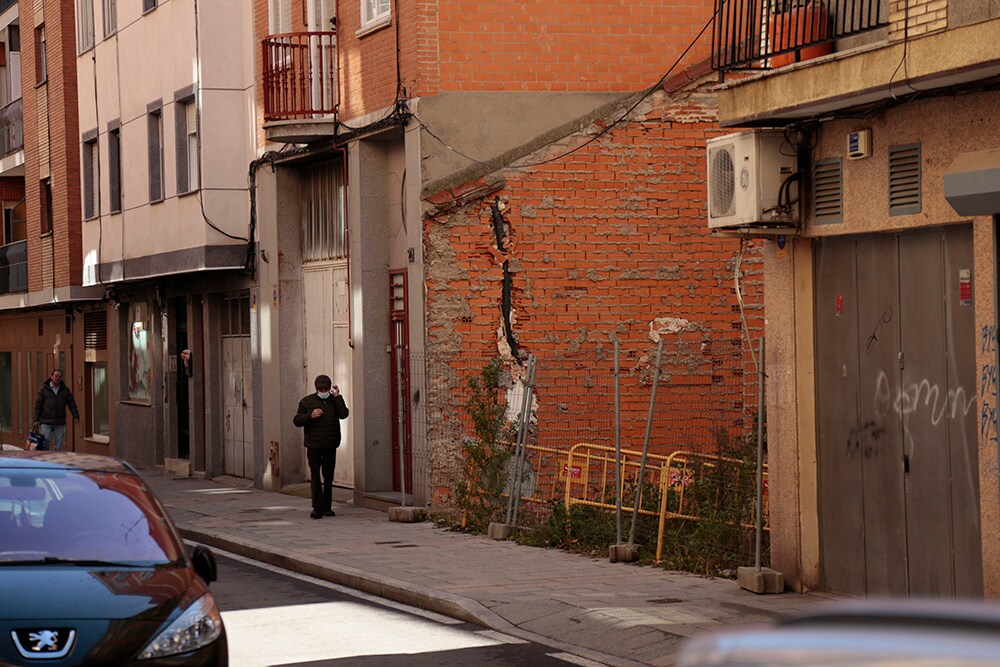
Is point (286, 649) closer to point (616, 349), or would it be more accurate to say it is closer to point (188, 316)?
point (616, 349)

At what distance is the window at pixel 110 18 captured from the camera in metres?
31.5

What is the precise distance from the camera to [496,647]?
10711mm

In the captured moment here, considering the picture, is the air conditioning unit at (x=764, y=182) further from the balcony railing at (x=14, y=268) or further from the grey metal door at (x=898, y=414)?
the balcony railing at (x=14, y=268)

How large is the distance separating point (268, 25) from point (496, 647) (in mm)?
15422

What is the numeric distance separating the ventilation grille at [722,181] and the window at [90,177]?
72.4 feet

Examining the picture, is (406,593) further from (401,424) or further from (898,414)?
(401,424)

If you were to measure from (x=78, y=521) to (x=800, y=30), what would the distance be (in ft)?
22.0

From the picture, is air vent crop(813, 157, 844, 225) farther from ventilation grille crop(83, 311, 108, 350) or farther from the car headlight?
ventilation grille crop(83, 311, 108, 350)

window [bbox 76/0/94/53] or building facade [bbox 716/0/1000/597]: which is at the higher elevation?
window [bbox 76/0/94/53]

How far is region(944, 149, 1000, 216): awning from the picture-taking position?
9914mm

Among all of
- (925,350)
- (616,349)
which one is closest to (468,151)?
(616,349)

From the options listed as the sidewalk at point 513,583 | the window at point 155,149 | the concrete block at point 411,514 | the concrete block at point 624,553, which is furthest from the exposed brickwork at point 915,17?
the window at point 155,149

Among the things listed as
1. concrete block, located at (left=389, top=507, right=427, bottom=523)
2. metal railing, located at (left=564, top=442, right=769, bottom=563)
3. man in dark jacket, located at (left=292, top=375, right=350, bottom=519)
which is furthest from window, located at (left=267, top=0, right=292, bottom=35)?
metal railing, located at (left=564, top=442, right=769, bottom=563)

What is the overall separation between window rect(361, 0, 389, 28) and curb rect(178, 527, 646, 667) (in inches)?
271
